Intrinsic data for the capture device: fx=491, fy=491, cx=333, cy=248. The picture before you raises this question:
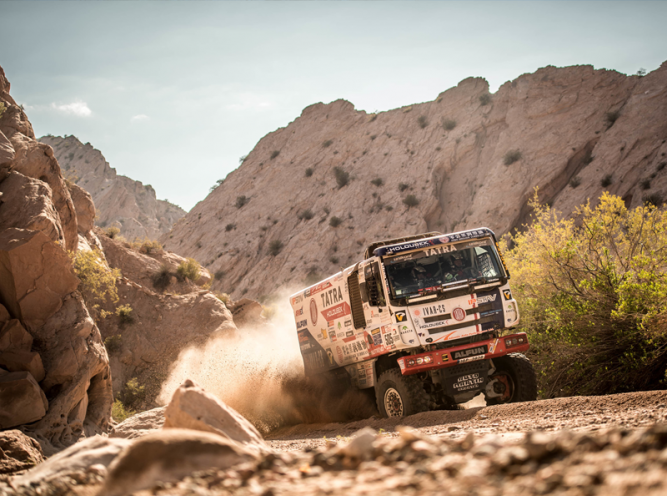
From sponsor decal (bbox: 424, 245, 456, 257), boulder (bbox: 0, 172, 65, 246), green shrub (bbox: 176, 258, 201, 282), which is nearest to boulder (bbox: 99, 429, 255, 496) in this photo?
sponsor decal (bbox: 424, 245, 456, 257)

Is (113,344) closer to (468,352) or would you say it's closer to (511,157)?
(468,352)

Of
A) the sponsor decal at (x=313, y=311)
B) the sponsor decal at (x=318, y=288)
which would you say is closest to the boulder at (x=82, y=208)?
the sponsor decal at (x=318, y=288)

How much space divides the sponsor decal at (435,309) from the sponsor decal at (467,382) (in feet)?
4.83

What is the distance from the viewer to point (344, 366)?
12984 millimetres

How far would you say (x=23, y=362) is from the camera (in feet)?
39.1

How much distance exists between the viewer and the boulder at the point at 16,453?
25.7ft

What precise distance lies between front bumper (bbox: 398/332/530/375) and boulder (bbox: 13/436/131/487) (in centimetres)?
652

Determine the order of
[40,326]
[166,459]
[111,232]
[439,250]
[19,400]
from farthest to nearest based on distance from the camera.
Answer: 1. [111,232]
2. [40,326]
3. [19,400]
4. [439,250]
5. [166,459]

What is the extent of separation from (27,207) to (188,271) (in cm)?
1723

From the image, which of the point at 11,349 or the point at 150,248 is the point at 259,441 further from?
the point at 150,248

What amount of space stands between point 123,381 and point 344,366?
13.4 m

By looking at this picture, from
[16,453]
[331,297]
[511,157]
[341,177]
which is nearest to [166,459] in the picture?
→ [16,453]

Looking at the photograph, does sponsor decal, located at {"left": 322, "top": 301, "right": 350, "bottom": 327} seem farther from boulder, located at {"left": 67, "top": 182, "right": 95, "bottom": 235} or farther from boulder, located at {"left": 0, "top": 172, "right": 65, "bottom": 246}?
boulder, located at {"left": 67, "top": 182, "right": 95, "bottom": 235}

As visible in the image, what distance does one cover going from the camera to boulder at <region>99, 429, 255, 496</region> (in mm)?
3490
